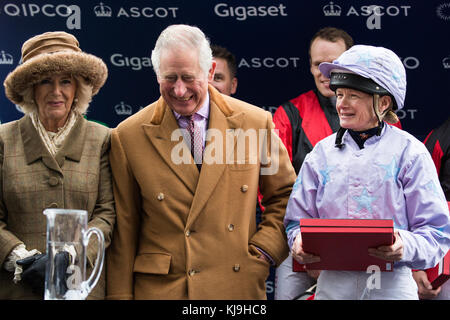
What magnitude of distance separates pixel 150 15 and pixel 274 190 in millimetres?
2388

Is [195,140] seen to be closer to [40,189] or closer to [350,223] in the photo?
[40,189]

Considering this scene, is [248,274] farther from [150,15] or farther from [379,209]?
[150,15]

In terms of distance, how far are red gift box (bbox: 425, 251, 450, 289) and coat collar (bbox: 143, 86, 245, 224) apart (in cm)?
122

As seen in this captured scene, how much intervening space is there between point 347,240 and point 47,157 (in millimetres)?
1486

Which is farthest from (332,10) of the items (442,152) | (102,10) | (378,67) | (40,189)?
(40,189)

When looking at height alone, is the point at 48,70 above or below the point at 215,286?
above

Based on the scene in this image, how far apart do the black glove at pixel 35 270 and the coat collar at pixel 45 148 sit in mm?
480

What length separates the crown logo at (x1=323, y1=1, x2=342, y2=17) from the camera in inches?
233

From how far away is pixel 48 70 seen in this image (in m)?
3.97

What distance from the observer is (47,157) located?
396 centimetres

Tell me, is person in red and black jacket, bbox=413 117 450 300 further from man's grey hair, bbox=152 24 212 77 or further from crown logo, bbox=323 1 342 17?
man's grey hair, bbox=152 24 212 77

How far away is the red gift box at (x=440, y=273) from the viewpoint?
13.8 feet

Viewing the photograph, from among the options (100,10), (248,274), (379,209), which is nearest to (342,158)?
(379,209)

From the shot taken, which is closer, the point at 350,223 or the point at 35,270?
the point at 350,223
